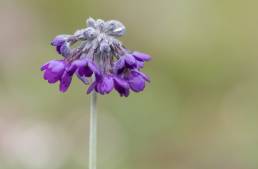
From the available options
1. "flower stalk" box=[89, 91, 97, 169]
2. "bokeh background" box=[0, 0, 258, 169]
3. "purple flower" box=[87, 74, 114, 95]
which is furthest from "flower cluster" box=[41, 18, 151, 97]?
"bokeh background" box=[0, 0, 258, 169]

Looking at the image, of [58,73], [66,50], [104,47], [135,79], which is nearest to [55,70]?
[58,73]

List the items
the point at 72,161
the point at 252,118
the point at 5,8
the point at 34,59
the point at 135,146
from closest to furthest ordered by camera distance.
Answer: the point at 72,161
the point at 135,146
the point at 252,118
the point at 34,59
the point at 5,8

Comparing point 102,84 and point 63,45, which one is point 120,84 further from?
point 63,45

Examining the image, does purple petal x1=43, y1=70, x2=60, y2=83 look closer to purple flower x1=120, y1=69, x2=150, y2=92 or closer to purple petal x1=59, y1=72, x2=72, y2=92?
purple petal x1=59, y1=72, x2=72, y2=92

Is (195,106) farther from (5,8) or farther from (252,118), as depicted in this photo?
(5,8)

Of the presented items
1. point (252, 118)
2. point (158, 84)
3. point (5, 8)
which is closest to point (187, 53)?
point (158, 84)

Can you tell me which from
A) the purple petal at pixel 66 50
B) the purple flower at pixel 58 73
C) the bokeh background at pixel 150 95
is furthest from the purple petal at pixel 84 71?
the bokeh background at pixel 150 95

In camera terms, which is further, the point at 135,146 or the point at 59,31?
the point at 59,31
